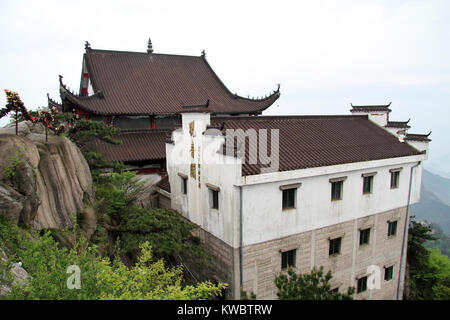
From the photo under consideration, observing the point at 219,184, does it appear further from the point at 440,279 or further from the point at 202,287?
the point at 440,279

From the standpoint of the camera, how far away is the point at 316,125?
627 inches

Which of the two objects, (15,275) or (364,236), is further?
(364,236)

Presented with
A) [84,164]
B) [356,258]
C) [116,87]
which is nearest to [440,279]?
[356,258]

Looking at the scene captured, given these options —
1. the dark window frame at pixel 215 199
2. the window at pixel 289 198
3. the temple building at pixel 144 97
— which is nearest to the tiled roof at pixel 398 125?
the temple building at pixel 144 97

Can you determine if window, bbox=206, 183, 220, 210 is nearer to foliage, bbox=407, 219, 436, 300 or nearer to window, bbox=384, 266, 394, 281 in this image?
window, bbox=384, 266, 394, 281

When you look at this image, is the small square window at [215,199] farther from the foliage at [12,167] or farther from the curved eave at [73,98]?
the curved eave at [73,98]

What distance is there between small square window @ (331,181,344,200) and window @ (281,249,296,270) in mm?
3004

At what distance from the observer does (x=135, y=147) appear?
1934 cm

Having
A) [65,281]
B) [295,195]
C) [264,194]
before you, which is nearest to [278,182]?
[264,194]

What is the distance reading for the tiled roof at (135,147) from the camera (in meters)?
18.5

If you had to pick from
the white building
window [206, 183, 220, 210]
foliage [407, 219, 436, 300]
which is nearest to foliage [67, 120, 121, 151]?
the white building

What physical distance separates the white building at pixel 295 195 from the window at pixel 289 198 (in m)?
0.04

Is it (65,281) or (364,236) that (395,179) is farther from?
(65,281)

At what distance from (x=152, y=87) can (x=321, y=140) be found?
1269 centimetres
